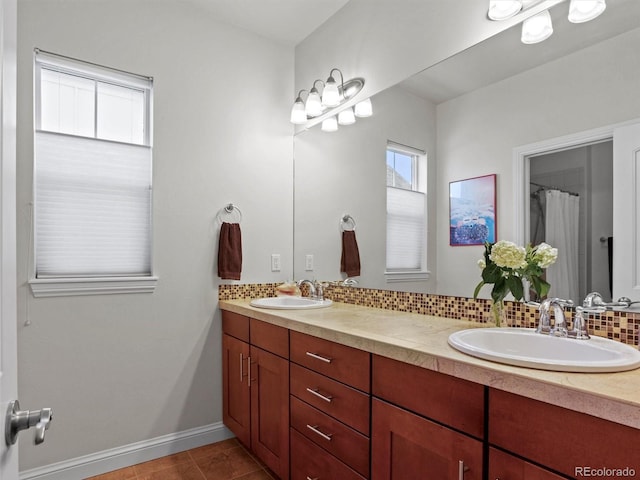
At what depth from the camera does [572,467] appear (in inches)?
35.2

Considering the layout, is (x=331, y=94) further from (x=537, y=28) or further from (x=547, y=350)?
(x=547, y=350)

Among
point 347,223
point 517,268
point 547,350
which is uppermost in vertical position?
point 347,223

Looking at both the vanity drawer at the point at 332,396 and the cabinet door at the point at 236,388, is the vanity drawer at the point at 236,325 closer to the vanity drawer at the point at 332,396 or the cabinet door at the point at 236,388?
the cabinet door at the point at 236,388

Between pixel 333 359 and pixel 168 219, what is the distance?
54.5 inches

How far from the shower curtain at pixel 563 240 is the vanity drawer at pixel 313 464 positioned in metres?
1.01

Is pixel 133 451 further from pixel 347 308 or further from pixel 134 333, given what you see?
pixel 347 308

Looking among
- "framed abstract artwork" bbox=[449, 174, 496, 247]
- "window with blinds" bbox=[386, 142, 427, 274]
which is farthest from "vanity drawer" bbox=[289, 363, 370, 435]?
"framed abstract artwork" bbox=[449, 174, 496, 247]

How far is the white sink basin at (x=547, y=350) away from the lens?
1004 mm

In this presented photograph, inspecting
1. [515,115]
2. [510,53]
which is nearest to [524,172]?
[515,115]

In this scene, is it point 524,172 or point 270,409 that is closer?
point 524,172

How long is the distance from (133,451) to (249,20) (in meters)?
2.73

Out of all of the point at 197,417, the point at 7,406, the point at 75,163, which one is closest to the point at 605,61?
the point at 7,406

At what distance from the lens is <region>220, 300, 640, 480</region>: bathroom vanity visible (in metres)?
0.89

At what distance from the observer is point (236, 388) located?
7.91 feet
